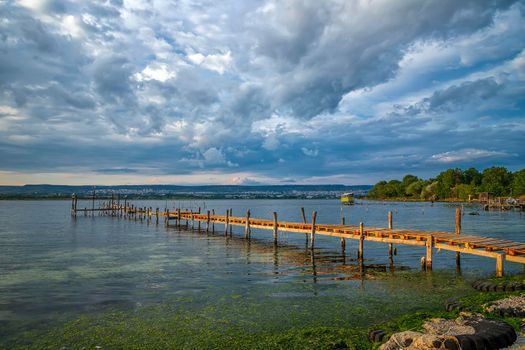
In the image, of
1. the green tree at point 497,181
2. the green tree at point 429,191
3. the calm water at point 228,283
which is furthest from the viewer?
the green tree at point 429,191

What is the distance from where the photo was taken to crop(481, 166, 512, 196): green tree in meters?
151

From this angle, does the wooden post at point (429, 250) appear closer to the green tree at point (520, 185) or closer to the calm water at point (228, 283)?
the calm water at point (228, 283)

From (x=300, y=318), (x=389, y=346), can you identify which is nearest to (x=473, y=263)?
(x=300, y=318)

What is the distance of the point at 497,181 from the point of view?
6024 inches

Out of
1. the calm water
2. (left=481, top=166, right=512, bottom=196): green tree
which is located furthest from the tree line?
the calm water

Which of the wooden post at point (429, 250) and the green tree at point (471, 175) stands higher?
the green tree at point (471, 175)

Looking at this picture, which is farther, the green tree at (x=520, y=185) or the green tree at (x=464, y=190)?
the green tree at (x=464, y=190)

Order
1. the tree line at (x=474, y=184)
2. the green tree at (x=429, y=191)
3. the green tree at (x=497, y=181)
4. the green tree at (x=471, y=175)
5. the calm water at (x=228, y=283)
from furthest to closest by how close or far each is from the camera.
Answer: the green tree at (x=429, y=191), the green tree at (x=471, y=175), the green tree at (x=497, y=181), the tree line at (x=474, y=184), the calm water at (x=228, y=283)

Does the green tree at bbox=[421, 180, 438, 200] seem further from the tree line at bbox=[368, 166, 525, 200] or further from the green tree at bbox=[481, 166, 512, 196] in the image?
the green tree at bbox=[481, 166, 512, 196]

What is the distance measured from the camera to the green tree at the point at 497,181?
151 m

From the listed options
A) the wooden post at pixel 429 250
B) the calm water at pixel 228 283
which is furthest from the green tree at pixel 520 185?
the wooden post at pixel 429 250

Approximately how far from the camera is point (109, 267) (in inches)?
1054

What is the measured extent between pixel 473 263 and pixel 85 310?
25136mm

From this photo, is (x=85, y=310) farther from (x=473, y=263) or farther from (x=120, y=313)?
(x=473, y=263)
